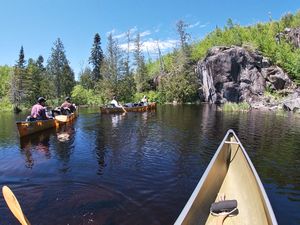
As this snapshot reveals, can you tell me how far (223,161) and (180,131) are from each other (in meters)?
11.6

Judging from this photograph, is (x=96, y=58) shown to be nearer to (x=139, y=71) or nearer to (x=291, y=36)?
(x=139, y=71)

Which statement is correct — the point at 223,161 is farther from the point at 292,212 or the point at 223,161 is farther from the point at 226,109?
→ the point at 226,109

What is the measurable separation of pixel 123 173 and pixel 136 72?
67.6 metres

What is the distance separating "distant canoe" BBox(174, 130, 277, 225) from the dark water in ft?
3.79

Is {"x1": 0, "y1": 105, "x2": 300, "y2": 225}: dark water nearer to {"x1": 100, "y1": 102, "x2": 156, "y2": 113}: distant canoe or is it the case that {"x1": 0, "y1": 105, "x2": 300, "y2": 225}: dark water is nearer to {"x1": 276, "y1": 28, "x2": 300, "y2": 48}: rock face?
{"x1": 100, "y1": 102, "x2": 156, "y2": 113}: distant canoe

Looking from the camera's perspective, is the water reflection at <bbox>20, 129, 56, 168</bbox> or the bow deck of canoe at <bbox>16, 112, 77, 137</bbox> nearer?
the water reflection at <bbox>20, 129, 56, 168</bbox>

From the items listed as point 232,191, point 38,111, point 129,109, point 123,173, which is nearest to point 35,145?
point 38,111

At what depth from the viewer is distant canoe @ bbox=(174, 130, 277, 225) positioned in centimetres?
516

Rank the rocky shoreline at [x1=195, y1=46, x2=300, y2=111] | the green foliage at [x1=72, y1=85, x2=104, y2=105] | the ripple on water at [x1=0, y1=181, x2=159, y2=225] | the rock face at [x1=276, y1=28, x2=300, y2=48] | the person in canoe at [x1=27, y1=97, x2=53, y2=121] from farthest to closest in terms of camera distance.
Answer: the green foliage at [x1=72, y1=85, x2=104, y2=105]
the rock face at [x1=276, y1=28, x2=300, y2=48]
the rocky shoreline at [x1=195, y1=46, x2=300, y2=111]
the person in canoe at [x1=27, y1=97, x2=53, y2=121]
the ripple on water at [x1=0, y1=181, x2=159, y2=225]

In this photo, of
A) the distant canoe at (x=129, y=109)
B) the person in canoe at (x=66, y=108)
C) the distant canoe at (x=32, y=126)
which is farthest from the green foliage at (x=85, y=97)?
the distant canoe at (x=32, y=126)

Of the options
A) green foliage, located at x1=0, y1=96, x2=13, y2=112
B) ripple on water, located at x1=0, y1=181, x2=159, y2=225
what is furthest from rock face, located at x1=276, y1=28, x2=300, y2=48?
ripple on water, located at x1=0, y1=181, x2=159, y2=225

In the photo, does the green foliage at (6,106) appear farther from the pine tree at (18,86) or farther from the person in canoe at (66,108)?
the person in canoe at (66,108)

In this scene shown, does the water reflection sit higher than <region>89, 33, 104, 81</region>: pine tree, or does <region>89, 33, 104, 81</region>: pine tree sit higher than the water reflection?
<region>89, 33, 104, 81</region>: pine tree

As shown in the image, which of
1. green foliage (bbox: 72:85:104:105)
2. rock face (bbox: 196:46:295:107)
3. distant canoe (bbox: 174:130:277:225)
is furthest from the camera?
green foliage (bbox: 72:85:104:105)
